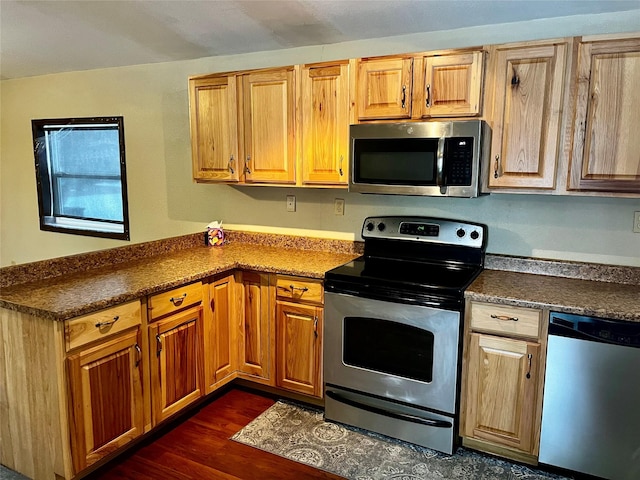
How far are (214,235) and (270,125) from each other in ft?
3.12

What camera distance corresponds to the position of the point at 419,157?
2.50m

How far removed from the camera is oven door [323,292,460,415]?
235 cm

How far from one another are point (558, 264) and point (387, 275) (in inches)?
36.4

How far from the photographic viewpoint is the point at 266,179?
9.98 feet

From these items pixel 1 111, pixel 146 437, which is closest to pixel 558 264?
pixel 146 437

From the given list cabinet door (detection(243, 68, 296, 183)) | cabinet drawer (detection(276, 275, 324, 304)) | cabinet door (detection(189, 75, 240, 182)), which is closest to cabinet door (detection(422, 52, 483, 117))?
cabinet door (detection(243, 68, 296, 183))

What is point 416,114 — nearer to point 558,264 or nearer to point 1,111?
point 558,264

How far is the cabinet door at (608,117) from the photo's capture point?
2137 millimetres

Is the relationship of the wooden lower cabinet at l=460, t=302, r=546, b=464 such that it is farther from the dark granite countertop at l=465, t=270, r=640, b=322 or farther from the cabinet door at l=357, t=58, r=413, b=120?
the cabinet door at l=357, t=58, r=413, b=120

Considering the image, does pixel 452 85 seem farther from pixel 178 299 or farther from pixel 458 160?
pixel 178 299

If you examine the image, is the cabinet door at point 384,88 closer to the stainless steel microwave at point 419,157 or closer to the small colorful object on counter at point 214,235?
the stainless steel microwave at point 419,157

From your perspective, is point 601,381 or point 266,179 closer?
point 601,381

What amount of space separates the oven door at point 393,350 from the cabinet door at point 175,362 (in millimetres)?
736

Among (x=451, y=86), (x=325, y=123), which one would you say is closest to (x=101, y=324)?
(x=325, y=123)
